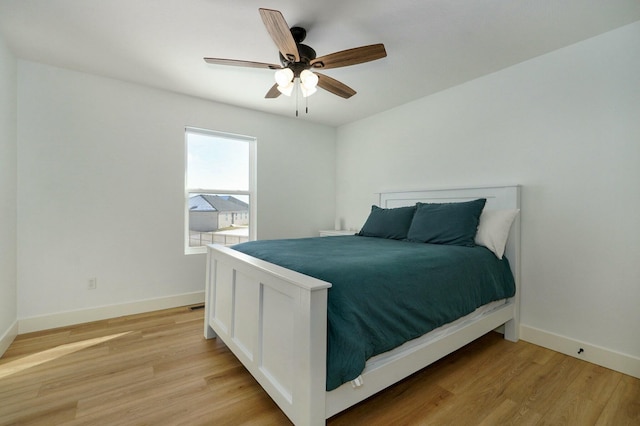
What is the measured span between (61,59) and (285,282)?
289 centimetres

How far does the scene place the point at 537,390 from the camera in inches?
67.9

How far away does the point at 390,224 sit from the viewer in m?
Answer: 2.87

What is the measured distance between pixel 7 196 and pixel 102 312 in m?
1.26

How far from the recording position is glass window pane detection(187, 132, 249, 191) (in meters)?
3.40

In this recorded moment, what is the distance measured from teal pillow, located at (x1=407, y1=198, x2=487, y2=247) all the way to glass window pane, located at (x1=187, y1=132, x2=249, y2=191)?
2288mm

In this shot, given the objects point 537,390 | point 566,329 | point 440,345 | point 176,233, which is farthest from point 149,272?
point 566,329

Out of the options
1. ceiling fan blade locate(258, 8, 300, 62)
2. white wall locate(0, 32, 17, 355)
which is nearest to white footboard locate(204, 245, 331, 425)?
ceiling fan blade locate(258, 8, 300, 62)

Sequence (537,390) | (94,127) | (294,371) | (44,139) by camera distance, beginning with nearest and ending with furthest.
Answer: (294,371) → (537,390) → (44,139) → (94,127)

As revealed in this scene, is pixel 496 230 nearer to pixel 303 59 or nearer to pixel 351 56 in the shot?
pixel 351 56

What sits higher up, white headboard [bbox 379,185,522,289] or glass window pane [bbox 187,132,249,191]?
glass window pane [bbox 187,132,249,191]

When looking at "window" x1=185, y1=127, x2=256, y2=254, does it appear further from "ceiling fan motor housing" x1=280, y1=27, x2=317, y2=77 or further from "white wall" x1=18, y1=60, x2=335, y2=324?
"ceiling fan motor housing" x1=280, y1=27, x2=317, y2=77

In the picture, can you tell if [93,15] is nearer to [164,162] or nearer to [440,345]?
[164,162]

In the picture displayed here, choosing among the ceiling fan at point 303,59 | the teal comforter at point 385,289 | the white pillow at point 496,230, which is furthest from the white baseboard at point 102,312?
the white pillow at point 496,230

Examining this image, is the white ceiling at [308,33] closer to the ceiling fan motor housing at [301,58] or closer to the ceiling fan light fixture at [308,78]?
the ceiling fan motor housing at [301,58]
